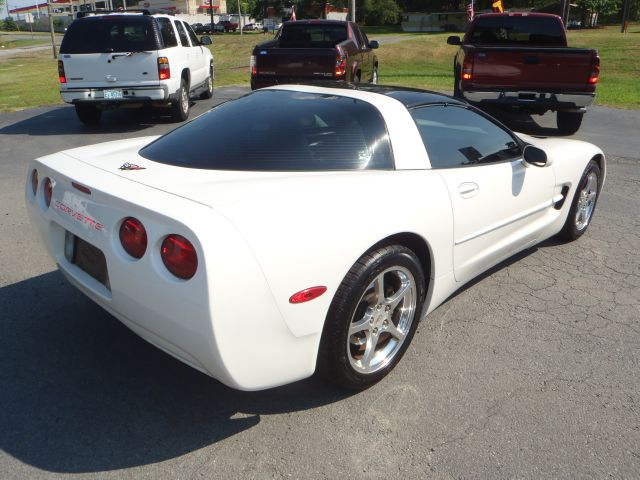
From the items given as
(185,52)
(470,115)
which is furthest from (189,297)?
(185,52)

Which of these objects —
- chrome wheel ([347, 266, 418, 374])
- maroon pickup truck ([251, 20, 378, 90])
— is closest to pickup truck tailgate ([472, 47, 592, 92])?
maroon pickup truck ([251, 20, 378, 90])

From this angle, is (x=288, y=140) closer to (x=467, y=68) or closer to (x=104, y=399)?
(x=104, y=399)

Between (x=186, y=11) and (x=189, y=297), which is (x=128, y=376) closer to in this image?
(x=189, y=297)

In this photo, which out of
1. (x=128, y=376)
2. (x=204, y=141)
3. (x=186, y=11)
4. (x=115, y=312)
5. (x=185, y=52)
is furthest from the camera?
(x=186, y=11)

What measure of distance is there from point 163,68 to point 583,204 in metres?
7.35

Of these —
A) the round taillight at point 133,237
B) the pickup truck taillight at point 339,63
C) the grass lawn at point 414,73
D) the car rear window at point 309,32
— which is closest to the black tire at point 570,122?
the pickup truck taillight at point 339,63

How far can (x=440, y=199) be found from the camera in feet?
10.3

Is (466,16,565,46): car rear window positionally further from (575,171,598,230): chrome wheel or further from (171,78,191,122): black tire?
(575,171,598,230): chrome wheel

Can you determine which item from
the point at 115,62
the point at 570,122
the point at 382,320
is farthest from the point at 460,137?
the point at 115,62

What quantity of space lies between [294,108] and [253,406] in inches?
65.9

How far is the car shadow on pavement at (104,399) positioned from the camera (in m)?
2.50

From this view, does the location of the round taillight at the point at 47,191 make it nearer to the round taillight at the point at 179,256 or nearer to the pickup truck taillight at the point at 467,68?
the round taillight at the point at 179,256

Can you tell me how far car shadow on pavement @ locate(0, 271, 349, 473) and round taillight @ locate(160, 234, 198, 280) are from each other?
44 cm

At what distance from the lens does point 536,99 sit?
9383 mm
